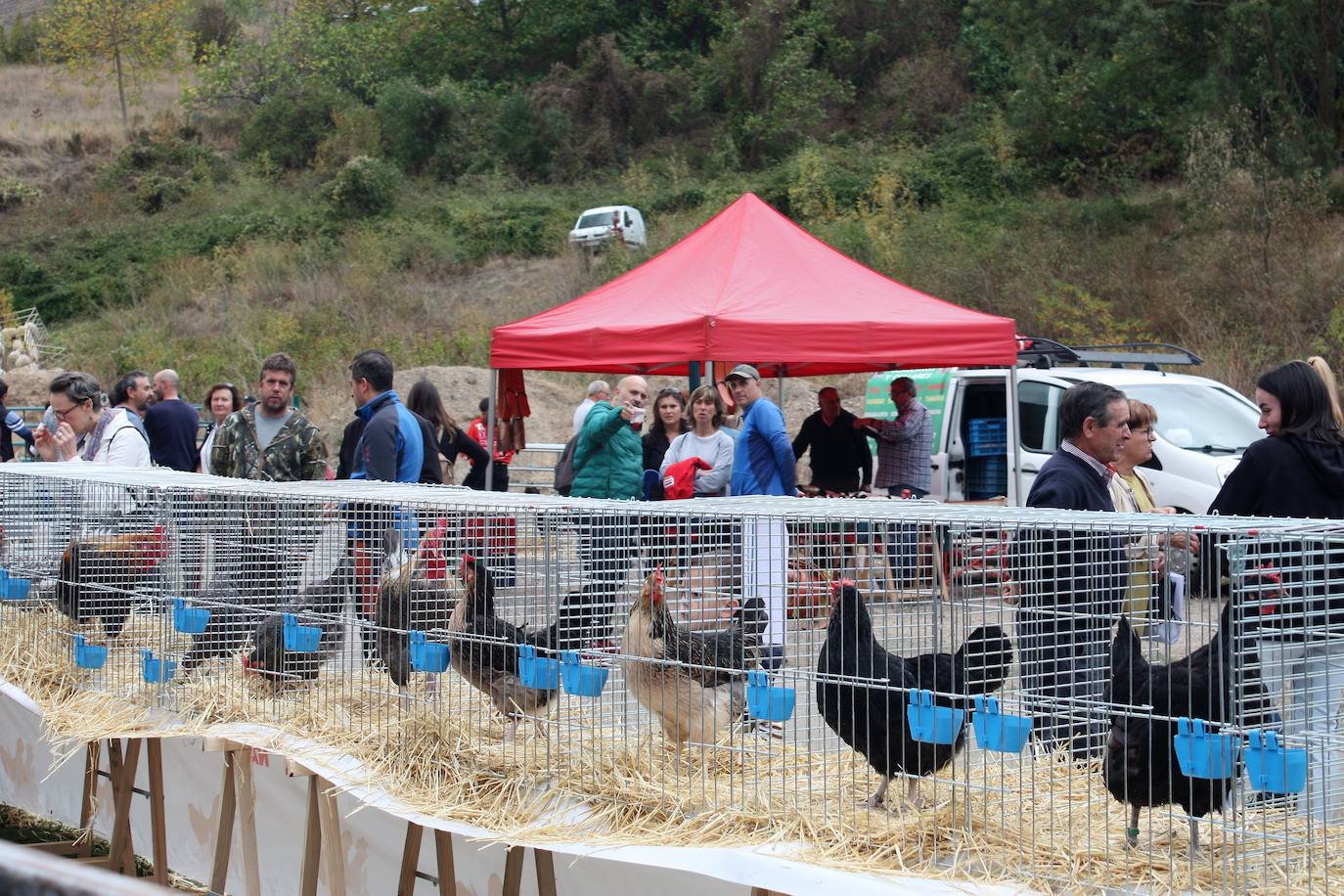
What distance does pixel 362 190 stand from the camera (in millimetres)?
37156

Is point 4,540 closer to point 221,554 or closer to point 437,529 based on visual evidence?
point 221,554

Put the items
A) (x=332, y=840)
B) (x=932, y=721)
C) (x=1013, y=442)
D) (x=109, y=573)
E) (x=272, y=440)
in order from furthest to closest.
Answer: (x=1013, y=442)
(x=272, y=440)
(x=109, y=573)
(x=332, y=840)
(x=932, y=721)

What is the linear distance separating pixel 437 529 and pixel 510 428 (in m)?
5.95

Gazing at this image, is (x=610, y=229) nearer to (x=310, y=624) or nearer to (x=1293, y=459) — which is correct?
(x=310, y=624)

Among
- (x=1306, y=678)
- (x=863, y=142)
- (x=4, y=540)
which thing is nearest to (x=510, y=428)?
(x=4, y=540)

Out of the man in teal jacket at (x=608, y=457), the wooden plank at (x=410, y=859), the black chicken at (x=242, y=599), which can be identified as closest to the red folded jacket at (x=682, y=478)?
the man in teal jacket at (x=608, y=457)

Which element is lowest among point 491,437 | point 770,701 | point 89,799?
point 89,799

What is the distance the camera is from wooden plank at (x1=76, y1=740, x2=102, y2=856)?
5836 mm

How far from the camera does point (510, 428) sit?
10352mm

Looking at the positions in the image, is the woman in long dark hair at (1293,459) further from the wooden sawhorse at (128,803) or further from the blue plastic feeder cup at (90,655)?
the blue plastic feeder cup at (90,655)

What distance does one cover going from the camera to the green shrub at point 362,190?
37.0m

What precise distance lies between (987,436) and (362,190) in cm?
2910

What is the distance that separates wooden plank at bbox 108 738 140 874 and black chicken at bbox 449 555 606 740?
1725mm

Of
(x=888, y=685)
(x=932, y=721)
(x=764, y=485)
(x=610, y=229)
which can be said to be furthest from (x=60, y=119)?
(x=932, y=721)
